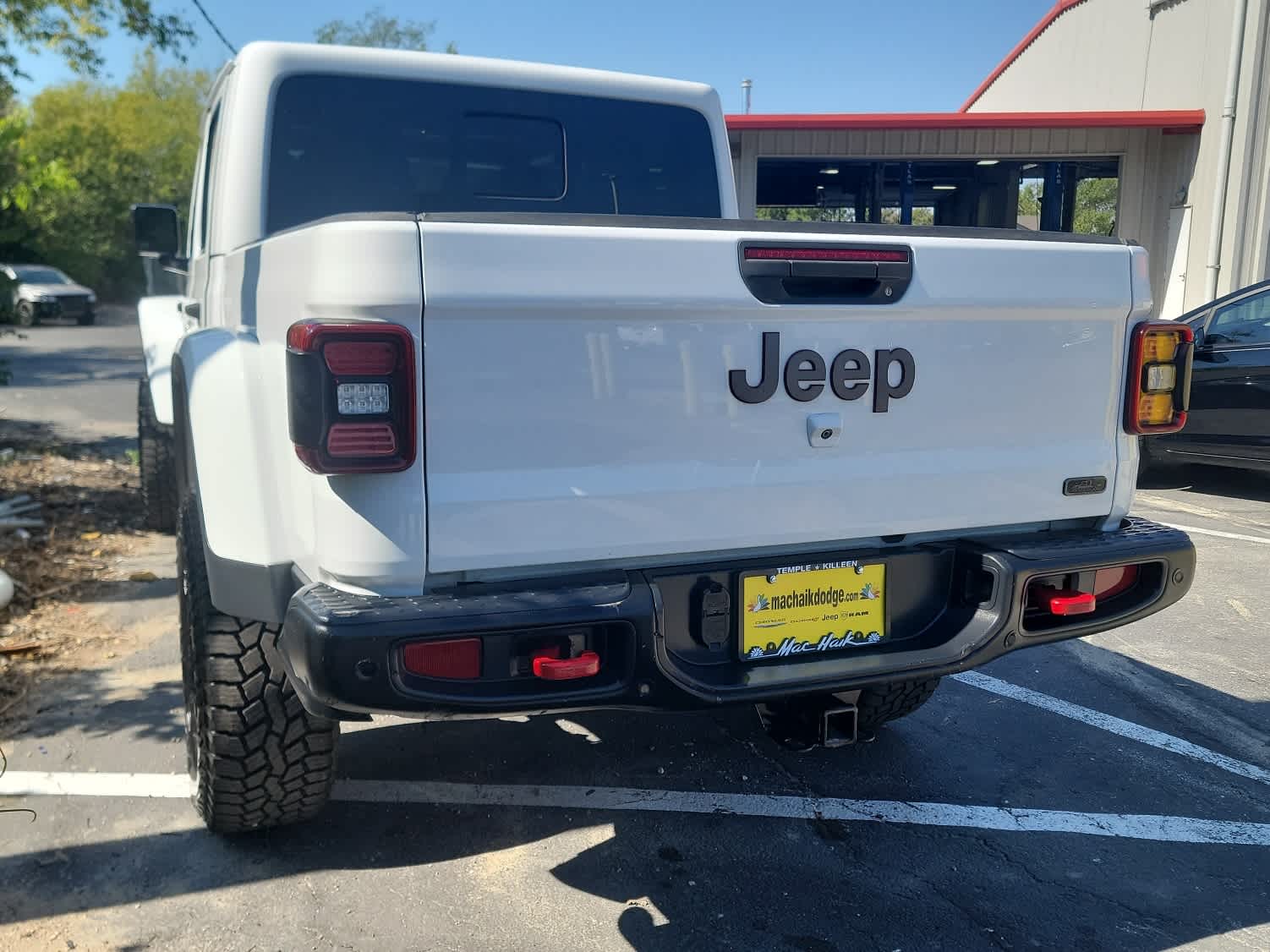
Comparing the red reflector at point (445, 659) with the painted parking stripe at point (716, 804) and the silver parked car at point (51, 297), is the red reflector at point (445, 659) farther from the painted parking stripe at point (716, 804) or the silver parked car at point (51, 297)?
the silver parked car at point (51, 297)

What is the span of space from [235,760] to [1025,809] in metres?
2.35

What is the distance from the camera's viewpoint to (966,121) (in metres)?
14.2

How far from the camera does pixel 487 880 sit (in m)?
2.88

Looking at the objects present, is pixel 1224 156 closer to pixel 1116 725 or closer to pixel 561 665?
pixel 1116 725

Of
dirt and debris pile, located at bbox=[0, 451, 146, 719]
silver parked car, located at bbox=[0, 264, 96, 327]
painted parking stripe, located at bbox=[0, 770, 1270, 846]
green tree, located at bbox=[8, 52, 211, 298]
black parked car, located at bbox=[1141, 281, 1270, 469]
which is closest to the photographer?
painted parking stripe, located at bbox=[0, 770, 1270, 846]

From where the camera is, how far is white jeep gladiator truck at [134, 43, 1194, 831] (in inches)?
86.4

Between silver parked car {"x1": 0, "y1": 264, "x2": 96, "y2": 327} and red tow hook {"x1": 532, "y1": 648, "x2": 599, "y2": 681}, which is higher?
silver parked car {"x1": 0, "y1": 264, "x2": 96, "y2": 327}

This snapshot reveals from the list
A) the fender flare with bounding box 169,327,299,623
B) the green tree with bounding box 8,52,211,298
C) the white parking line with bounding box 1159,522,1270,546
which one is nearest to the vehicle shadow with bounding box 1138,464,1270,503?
the white parking line with bounding box 1159,522,1270,546

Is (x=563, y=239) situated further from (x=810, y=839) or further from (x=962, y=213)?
(x=962, y=213)

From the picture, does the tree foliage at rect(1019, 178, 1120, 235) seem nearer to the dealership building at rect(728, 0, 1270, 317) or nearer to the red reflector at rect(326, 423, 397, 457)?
the dealership building at rect(728, 0, 1270, 317)

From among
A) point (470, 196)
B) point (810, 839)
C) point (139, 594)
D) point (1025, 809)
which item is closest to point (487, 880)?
point (810, 839)

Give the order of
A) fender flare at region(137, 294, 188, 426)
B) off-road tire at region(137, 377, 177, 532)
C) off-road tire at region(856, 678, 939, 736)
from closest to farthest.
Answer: off-road tire at region(856, 678, 939, 736) → fender flare at region(137, 294, 188, 426) → off-road tire at region(137, 377, 177, 532)

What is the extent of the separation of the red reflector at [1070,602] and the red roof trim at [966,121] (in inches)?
480

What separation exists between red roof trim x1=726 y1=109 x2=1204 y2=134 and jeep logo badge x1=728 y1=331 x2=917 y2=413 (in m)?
12.2
